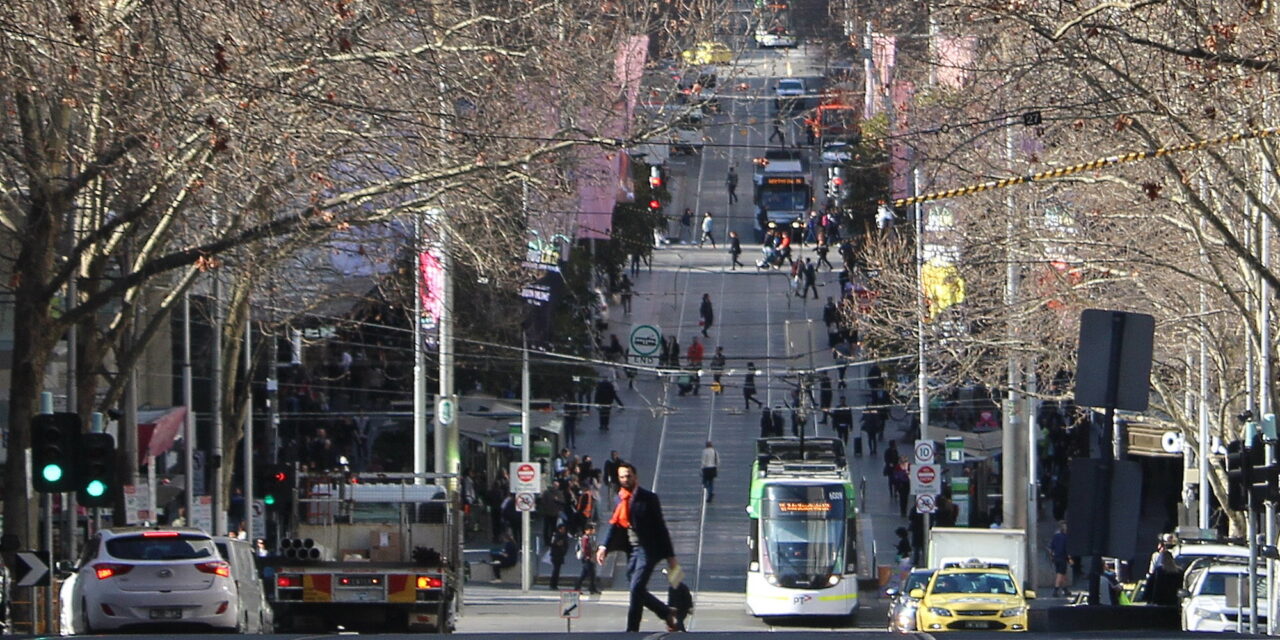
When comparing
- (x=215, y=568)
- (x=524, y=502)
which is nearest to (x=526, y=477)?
(x=524, y=502)

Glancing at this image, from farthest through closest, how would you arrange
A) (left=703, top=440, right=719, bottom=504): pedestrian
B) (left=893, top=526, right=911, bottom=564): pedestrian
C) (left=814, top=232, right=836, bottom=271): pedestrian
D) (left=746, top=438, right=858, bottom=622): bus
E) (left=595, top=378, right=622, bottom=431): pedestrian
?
1. (left=595, top=378, right=622, bottom=431): pedestrian
2. (left=814, top=232, right=836, bottom=271): pedestrian
3. (left=703, top=440, right=719, bottom=504): pedestrian
4. (left=893, top=526, right=911, bottom=564): pedestrian
5. (left=746, top=438, right=858, bottom=622): bus

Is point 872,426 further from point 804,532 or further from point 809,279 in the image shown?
point 804,532

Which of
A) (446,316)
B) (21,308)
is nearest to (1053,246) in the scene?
(446,316)

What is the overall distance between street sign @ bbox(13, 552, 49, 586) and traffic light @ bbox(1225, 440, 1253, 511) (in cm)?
1331

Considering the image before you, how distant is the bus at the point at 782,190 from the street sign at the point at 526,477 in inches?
1299

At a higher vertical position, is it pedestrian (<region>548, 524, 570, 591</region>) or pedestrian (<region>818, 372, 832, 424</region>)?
pedestrian (<region>818, 372, 832, 424</region>)

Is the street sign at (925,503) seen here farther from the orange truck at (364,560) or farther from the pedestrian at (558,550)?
the orange truck at (364,560)

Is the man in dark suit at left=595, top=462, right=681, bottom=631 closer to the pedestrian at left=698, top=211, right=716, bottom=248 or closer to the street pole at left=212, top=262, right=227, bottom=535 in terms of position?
the street pole at left=212, top=262, right=227, bottom=535

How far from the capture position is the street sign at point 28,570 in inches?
833

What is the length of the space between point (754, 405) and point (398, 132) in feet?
131

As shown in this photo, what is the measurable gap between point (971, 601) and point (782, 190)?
47263 mm

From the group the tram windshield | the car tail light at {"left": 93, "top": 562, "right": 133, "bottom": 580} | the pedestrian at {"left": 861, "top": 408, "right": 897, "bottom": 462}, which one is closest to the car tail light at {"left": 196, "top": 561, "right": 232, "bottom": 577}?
the car tail light at {"left": 93, "top": 562, "right": 133, "bottom": 580}

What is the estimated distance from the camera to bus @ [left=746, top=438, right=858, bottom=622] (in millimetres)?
37094

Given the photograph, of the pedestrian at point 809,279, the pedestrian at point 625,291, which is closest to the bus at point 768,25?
the pedestrian at point 625,291
